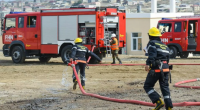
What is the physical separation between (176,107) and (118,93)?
2.88 m

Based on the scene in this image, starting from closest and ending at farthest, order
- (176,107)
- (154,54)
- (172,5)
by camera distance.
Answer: (154,54), (176,107), (172,5)

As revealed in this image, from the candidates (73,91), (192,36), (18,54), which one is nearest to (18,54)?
(18,54)

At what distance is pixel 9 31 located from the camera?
23.5m

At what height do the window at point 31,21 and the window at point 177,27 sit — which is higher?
the window at point 31,21

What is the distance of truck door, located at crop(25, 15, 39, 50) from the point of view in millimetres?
22516

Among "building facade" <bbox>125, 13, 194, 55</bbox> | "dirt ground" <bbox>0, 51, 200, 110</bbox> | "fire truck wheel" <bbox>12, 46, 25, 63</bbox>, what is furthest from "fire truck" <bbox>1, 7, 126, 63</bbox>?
"building facade" <bbox>125, 13, 194, 55</bbox>

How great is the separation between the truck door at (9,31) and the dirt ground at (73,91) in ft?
7.68

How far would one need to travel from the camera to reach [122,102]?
1035 cm

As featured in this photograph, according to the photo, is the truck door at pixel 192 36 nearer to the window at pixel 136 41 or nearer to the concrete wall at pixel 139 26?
the concrete wall at pixel 139 26

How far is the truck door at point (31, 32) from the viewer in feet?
73.9

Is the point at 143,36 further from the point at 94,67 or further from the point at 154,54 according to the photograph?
the point at 154,54

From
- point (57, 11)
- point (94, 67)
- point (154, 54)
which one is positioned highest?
point (57, 11)

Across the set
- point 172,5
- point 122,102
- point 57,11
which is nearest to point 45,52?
point 57,11

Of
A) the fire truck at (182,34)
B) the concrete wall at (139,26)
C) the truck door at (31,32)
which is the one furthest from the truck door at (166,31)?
the concrete wall at (139,26)
